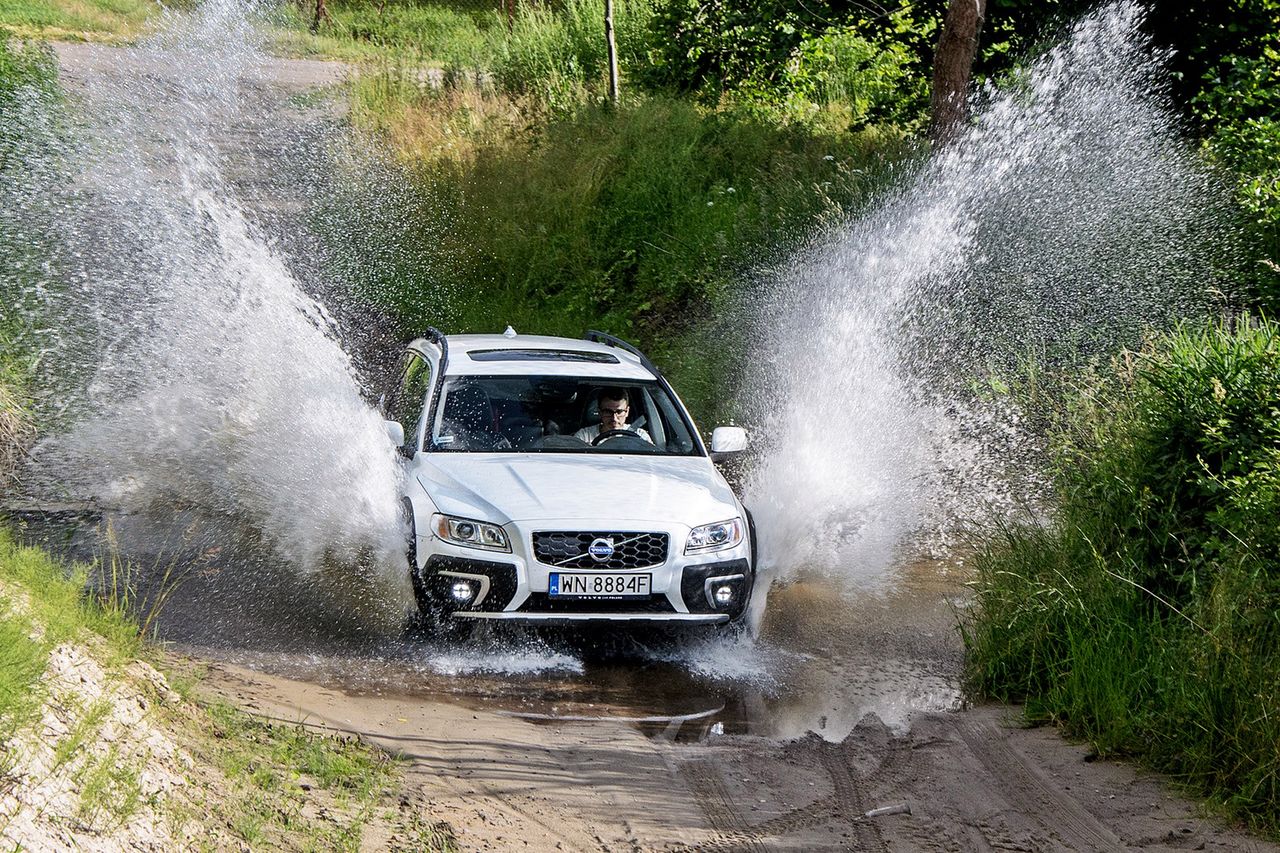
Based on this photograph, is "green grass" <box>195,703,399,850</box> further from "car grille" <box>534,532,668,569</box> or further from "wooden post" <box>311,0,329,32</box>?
"wooden post" <box>311,0,329,32</box>

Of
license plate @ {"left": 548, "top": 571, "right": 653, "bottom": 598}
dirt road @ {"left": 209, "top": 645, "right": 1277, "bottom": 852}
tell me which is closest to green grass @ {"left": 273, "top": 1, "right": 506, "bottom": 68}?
license plate @ {"left": 548, "top": 571, "right": 653, "bottom": 598}

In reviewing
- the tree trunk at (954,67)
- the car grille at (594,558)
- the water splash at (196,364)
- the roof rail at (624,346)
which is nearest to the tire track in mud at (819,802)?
the car grille at (594,558)

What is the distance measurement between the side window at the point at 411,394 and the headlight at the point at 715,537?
6.16ft

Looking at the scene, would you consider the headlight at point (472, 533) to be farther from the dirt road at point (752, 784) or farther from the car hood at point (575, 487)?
the dirt road at point (752, 784)

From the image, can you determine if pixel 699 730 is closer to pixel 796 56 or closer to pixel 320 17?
pixel 796 56

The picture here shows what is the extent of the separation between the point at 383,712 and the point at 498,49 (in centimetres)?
1870

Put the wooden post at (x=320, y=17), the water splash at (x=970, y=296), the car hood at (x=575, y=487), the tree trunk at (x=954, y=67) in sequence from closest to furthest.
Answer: the car hood at (x=575, y=487) → the water splash at (x=970, y=296) → the tree trunk at (x=954, y=67) → the wooden post at (x=320, y=17)

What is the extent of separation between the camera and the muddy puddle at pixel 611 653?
6.24 meters

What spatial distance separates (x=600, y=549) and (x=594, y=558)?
0.05m

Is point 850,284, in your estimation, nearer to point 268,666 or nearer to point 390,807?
point 268,666

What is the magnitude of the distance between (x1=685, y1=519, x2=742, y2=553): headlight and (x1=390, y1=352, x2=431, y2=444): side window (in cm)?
188

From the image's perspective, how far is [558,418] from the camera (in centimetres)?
841

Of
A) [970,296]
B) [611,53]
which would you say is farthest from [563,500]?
[611,53]

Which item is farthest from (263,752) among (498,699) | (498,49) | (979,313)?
(498,49)
